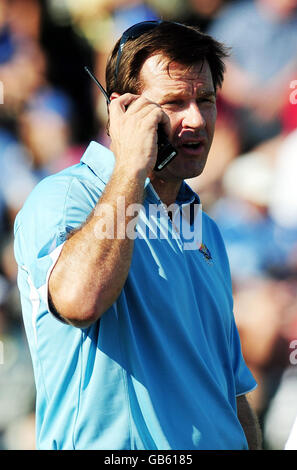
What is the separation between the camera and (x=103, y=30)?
3.20 m

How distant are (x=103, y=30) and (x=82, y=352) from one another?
221cm

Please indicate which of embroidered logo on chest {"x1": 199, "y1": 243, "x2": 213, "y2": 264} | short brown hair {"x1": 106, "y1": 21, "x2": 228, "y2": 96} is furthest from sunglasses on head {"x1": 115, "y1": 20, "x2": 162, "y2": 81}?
embroidered logo on chest {"x1": 199, "y1": 243, "x2": 213, "y2": 264}

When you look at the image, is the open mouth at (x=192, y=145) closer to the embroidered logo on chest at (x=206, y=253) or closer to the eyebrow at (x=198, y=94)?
the eyebrow at (x=198, y=94)

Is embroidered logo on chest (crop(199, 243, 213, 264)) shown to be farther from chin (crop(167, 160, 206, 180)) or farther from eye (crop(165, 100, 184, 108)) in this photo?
eye (crop(165, 100, 184, 108))

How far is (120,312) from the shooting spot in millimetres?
1439

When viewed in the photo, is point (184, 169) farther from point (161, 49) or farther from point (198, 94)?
point (161, 49)

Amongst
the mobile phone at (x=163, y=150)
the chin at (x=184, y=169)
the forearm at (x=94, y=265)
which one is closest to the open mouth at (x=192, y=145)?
the chin at (x=184, y=169)

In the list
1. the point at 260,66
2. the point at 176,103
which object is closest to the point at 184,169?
the point at 176,103

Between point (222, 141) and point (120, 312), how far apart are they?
2007 millimetres

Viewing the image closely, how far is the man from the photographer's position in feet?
4.33

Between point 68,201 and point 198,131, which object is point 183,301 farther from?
point 198,131

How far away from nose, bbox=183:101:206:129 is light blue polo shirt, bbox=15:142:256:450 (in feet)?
0.99
